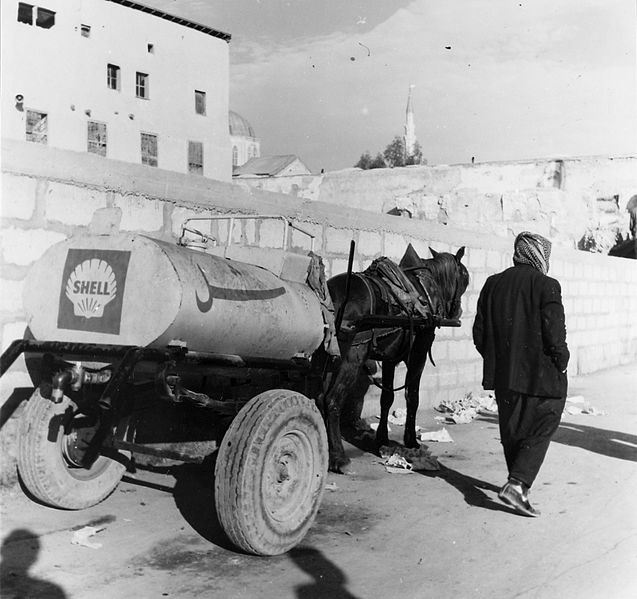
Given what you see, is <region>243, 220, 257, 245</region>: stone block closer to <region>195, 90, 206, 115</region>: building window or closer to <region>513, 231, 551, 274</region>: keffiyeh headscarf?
<region>513, 231, 551, 274</region>: keffiyeh headscarf

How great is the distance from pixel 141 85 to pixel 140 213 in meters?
33.7

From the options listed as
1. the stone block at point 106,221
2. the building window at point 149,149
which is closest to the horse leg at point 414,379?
the stone block at point 106,221

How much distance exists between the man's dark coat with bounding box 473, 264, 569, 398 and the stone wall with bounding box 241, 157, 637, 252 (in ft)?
75.5

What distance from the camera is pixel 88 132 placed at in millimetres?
34406

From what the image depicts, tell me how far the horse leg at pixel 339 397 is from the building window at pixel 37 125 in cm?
2921

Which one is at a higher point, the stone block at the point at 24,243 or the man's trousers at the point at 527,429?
the stone block at the point at 24,243

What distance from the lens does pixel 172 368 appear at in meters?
3.85

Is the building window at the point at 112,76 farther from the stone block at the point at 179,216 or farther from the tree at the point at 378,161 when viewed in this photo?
the tree at the point at 378,161

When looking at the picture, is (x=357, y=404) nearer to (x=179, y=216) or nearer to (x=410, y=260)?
(x=410, y=260)

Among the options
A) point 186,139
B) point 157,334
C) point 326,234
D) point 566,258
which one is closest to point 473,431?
point 326,234

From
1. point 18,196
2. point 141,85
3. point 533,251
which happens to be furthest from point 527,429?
point 141,85

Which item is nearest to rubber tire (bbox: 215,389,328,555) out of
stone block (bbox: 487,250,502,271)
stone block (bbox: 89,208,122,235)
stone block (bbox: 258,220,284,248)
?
stone block (bbox: 89,208,122,235)

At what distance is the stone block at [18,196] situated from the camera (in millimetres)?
4926

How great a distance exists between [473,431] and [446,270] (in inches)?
84.2
